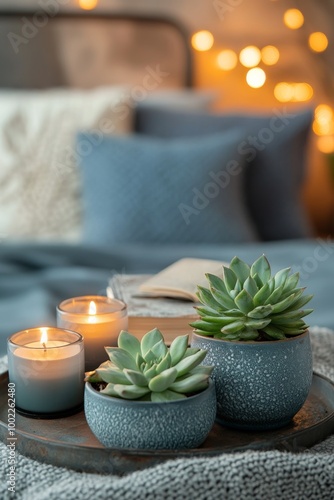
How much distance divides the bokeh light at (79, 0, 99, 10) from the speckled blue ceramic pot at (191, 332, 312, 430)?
2434 millimetres

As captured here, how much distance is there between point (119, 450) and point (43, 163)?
65.4 inches

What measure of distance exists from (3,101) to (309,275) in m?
1.20

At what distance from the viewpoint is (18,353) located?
89 cm

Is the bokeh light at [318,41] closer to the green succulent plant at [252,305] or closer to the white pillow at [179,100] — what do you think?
the white pillow at [179,100]

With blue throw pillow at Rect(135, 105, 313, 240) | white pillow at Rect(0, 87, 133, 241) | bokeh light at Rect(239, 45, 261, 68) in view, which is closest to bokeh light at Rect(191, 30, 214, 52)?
bokeh light at Rect(239, 45, 261, 68)

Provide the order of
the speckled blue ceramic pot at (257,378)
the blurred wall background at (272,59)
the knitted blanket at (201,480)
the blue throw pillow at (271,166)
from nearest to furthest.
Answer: the knitted blanket at (201,480)
the speckled blue ceramic pot at (257,378)
the blue throw pillow at (271,166)
the blurred wall background at (272,59)

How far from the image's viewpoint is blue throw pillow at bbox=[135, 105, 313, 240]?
8.04ft

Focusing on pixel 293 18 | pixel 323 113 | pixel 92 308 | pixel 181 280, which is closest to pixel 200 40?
pixel 293 18

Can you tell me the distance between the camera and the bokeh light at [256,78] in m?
3.20

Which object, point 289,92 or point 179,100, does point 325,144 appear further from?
point 179,100

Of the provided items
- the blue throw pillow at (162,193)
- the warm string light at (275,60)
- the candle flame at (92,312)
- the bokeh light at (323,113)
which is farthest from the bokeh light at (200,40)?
the candle flame at (92,312)

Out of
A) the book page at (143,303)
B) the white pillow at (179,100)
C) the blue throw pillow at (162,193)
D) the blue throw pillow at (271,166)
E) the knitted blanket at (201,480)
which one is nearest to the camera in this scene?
the knitted blanket at (201,480)

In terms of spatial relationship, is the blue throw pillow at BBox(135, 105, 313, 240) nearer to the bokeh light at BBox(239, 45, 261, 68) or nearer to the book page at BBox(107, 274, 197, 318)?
the bokeh light at BBox(239, 45, 261, 68)

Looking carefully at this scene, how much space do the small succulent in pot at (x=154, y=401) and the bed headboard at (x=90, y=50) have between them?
2324 mm
